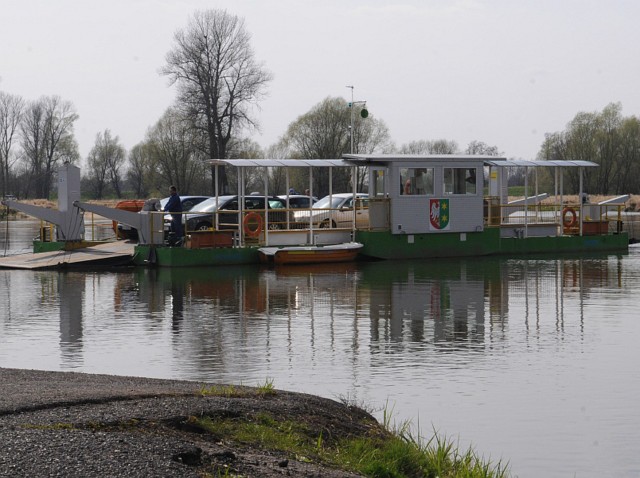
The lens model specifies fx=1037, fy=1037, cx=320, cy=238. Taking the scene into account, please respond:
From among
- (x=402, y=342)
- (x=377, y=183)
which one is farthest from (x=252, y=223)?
(x=402, y=342)

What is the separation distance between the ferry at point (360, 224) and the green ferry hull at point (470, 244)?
31mm

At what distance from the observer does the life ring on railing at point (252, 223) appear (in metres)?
29.0

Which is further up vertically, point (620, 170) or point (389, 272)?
point (620, 170)

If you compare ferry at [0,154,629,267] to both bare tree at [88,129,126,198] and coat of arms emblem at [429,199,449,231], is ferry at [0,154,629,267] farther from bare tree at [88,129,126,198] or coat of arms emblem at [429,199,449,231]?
bare tree at [88,129,126,198]

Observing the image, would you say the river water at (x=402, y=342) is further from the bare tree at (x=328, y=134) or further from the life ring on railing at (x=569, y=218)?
the bare tree at (x=328, y=134)

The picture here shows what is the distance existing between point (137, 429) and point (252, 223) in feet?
71.1

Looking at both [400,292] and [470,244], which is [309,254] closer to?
[470,244]

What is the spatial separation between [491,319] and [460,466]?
9.66m

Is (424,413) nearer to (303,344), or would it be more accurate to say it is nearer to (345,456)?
(345,456)

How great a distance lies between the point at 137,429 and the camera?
7680mm

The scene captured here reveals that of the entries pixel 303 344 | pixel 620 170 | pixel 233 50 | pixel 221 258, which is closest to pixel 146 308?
pixel 303 344

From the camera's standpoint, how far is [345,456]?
8.06 m

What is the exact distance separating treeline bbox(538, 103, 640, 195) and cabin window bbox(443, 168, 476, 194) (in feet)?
242

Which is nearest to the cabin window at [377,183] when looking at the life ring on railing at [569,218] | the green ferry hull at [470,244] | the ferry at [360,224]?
the ferry at [360,224]
